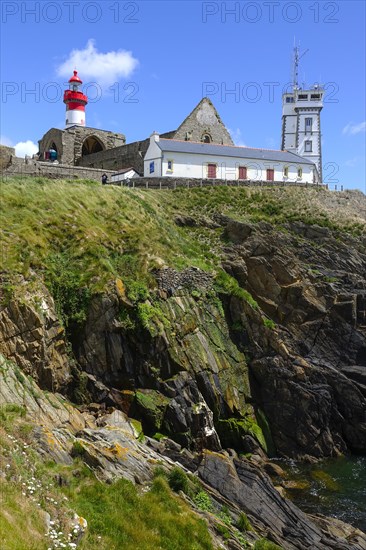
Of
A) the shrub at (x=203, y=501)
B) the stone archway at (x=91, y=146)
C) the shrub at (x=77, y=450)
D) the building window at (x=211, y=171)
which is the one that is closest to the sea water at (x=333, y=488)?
the shrub at (x=203, y=501)

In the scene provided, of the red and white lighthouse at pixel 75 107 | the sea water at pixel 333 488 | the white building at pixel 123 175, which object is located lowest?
the sea water at pixel 333 488

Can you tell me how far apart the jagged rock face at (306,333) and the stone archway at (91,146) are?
25.3 meters

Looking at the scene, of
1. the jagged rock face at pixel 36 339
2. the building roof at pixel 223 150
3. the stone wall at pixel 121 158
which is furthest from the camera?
the stone wall at pixel 121 158

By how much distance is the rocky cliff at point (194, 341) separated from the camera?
65.7 feet

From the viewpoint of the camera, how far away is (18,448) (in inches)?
588

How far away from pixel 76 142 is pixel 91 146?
3.08m

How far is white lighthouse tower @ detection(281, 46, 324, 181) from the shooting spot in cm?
7162

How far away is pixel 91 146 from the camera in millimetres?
59750

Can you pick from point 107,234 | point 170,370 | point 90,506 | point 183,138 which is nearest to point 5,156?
point 107,234

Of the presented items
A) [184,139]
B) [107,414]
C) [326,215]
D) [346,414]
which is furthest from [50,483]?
[184,139]

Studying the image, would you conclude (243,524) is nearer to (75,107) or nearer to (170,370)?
(170,370)

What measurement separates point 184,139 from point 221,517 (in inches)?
1752

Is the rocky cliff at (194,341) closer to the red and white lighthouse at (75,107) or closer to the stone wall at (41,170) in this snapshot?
the stone wall at (41,170)

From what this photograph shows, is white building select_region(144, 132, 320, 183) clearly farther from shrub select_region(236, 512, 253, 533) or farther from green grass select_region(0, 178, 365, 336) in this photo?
shrub select_region(236, 512, 253, 533)
